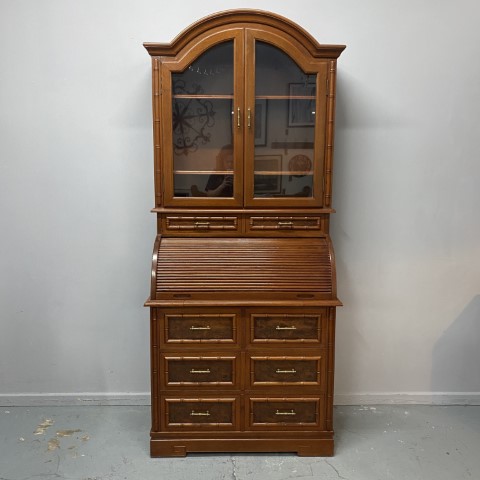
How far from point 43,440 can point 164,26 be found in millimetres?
2318

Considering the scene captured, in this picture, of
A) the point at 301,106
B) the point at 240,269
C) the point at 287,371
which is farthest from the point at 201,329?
the point at 301,106

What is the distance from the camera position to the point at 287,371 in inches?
93.2

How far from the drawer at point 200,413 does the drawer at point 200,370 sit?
90 mm

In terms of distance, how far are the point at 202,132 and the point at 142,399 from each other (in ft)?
5.36

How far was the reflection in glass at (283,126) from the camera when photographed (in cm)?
232

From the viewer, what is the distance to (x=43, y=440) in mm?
2512

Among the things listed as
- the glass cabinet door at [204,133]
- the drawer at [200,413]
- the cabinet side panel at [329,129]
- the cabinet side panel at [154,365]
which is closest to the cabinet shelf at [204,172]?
the glass cabinet door at [204,133]

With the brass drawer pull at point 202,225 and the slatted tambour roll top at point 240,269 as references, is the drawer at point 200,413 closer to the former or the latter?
the slatted tambour roll top at point 240,269

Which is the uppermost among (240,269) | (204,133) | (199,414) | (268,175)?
(204,133)

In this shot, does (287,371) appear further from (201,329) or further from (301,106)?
(301,106)

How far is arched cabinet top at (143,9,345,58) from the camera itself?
223 cm

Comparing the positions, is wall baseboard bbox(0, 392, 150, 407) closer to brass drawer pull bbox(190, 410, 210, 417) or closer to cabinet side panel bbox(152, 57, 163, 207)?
brass drawer pull bbox(190, 410, 210, 417)

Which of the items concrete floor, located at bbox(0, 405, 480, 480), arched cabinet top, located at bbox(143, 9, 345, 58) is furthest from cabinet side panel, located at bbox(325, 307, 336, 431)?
arched cabinet top, located at bbox(143, 9, 345, 58)

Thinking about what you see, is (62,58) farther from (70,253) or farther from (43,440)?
(43,440)
